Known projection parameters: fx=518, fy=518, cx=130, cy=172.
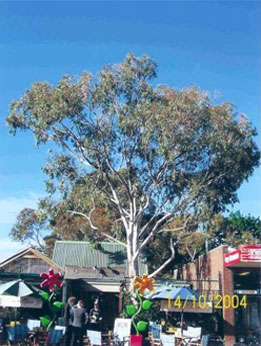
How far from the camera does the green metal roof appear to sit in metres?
25.4

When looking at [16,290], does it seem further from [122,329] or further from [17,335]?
[122,329]

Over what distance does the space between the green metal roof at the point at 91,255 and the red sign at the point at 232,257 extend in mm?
6407

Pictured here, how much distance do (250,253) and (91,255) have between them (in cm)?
1018

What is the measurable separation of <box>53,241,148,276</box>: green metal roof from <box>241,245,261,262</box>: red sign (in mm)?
8230

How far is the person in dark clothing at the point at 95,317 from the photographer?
20.5 meters

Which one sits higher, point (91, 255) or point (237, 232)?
point (237, 232)

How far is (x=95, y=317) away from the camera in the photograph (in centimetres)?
2209

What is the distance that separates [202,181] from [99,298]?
7.44m

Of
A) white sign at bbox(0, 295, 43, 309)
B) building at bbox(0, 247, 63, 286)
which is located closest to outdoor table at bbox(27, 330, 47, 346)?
white sign at bbox(0, 295, 43, 309)

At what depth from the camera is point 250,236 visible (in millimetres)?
34719
